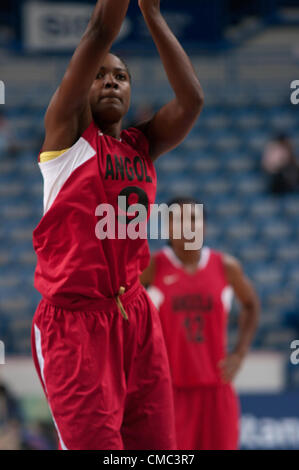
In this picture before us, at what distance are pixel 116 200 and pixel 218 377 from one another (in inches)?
78.4

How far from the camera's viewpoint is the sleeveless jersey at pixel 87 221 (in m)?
2.68

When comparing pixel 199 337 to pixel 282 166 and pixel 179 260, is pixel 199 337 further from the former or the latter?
pixel 282 166

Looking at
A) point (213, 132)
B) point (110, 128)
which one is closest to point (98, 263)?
A: point (110, 128)

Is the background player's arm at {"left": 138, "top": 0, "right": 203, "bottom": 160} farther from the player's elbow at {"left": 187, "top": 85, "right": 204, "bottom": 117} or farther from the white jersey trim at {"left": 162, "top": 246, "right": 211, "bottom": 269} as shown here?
the white jersey trim at {"left": 162, "top": 246, "right": 211, "bottom": 269}

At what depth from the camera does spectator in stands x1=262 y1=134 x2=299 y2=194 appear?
9555 millimetres

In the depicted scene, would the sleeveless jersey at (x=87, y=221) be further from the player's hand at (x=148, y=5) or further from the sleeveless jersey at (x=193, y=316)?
the sleeveless jersey at (x=193, y=316)

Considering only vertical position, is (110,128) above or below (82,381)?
above

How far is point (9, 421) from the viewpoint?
546 cm

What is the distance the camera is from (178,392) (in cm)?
434

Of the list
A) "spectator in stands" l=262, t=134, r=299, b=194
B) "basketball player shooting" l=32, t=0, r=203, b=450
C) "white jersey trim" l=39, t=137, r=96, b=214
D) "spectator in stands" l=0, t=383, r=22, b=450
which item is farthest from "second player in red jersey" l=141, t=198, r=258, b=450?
"spectator in stands" l=262, t=134, r=299, b=194

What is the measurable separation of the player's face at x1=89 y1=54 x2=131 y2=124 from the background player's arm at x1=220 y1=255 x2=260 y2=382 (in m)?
2.01

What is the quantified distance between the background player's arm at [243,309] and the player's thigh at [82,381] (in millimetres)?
1804

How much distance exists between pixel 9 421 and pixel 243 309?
6.77ft

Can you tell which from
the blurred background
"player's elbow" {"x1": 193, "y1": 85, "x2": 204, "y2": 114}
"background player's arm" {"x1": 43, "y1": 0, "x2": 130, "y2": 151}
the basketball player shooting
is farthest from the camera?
the blurred background
